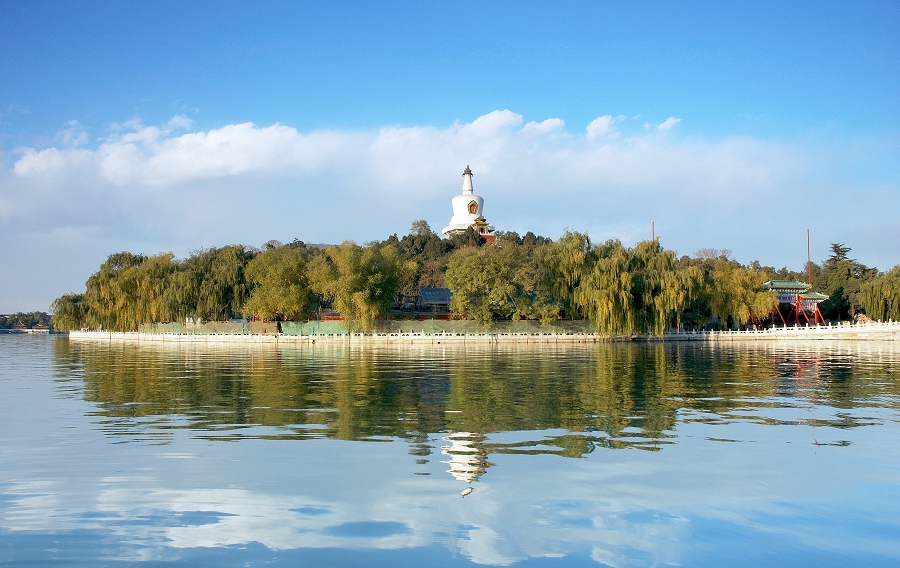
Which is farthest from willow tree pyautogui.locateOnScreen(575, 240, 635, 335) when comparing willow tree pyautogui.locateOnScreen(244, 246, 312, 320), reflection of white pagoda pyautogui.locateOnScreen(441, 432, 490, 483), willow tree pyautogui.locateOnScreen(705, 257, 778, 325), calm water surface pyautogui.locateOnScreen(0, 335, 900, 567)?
reflection of white pagoda pyautogui.locateOnScreen(441, 432, 490, 483)

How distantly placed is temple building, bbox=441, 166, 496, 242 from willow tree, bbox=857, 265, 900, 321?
45101 millimetres

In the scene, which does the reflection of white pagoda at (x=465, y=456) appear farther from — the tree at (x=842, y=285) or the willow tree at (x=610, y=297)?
the tree at (x=842, y=285)

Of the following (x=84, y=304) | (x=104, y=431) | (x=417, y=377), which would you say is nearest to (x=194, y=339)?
(x=84, y=304)

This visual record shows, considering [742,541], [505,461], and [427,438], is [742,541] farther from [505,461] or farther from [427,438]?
[427,438]

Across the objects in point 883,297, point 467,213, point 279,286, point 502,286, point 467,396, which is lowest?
point 467,396

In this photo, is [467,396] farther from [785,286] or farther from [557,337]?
[785,286]

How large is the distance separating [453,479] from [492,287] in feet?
134

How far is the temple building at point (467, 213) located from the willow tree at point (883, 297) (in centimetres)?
4510

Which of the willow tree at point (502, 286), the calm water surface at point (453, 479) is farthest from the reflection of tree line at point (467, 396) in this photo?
the willow tree at point (502, 286)

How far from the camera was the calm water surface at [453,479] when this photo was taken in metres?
5.87

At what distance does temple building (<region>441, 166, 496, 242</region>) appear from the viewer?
9081cm

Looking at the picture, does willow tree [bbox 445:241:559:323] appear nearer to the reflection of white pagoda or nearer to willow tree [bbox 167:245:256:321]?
willow tree [bbox 167:245:256:321]

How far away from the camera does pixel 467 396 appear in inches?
619

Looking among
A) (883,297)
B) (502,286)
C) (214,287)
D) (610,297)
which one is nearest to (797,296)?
(883,297)
